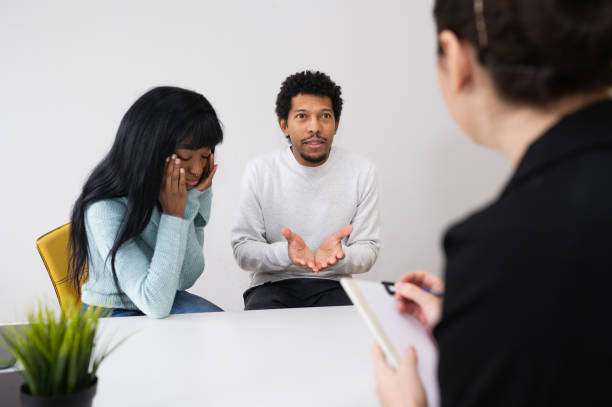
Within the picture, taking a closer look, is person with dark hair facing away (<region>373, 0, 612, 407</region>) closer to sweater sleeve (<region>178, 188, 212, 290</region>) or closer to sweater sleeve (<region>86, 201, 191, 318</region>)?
sweater sleeve (<region>86, 201, 191, 318</region>)

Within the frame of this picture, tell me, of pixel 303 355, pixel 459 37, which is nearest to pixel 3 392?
pixel 303 355

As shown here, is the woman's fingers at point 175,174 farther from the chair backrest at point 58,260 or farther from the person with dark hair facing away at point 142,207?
the chair backrest at point 58,260

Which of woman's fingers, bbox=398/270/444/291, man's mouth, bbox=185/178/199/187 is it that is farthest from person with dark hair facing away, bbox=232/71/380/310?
woman's fingers, bbox=398/270/444/291

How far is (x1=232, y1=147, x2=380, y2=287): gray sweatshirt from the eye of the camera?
2.06 meters

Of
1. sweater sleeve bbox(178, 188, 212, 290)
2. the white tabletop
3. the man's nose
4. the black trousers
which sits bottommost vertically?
the black trousers

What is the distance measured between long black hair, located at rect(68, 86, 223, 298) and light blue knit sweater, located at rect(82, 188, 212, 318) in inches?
1.3

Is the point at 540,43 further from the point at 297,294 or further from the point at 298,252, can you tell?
the point at 297,294

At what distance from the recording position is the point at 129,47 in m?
2.79

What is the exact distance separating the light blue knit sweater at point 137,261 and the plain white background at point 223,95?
58.6 inches

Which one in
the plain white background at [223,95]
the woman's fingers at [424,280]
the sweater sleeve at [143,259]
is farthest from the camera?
the plain white background at [223,95]

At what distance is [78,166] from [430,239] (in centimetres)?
225

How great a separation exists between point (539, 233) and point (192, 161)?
1248 mm

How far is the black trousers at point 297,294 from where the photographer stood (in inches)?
73.2

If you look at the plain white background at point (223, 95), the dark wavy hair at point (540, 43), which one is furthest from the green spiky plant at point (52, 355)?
the plain white background at point (223, 95)
